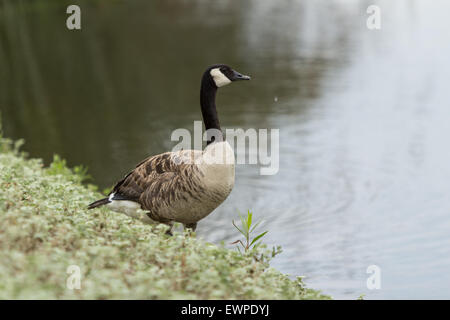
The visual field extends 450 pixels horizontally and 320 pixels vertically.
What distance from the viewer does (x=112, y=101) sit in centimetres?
2052

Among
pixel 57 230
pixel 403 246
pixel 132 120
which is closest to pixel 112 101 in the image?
pixel 132 120

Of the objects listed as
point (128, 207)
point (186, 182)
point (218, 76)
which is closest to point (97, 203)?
point (128, 207)

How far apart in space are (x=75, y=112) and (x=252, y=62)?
8201 mm

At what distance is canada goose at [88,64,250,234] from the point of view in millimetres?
7070

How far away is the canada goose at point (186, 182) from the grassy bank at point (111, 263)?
88 cm

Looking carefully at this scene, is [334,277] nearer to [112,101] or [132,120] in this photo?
[132,120]

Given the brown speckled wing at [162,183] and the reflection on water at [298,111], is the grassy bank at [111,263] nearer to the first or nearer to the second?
the brown speckled wing at [162,183]

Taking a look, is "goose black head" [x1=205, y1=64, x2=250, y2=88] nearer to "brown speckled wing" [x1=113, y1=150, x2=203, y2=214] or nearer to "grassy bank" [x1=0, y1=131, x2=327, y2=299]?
"brown speckled wing" [x1=113, y1=150, x2=203, y2=214]

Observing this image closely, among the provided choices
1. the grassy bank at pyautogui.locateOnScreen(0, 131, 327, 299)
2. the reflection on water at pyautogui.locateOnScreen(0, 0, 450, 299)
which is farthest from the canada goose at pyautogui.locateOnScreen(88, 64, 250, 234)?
the reflection on water at pyautogui.locateOnScreen(0, 0, 450, 299)

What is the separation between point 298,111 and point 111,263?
44.0 feet

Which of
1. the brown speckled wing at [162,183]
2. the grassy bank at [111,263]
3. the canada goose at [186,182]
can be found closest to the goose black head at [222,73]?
the canada goose at [186,182]

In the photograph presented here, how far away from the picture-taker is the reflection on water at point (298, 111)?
9.90 metres

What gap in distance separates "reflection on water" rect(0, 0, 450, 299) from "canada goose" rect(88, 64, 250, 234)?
223 centimetres

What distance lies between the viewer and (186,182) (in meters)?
7.15
